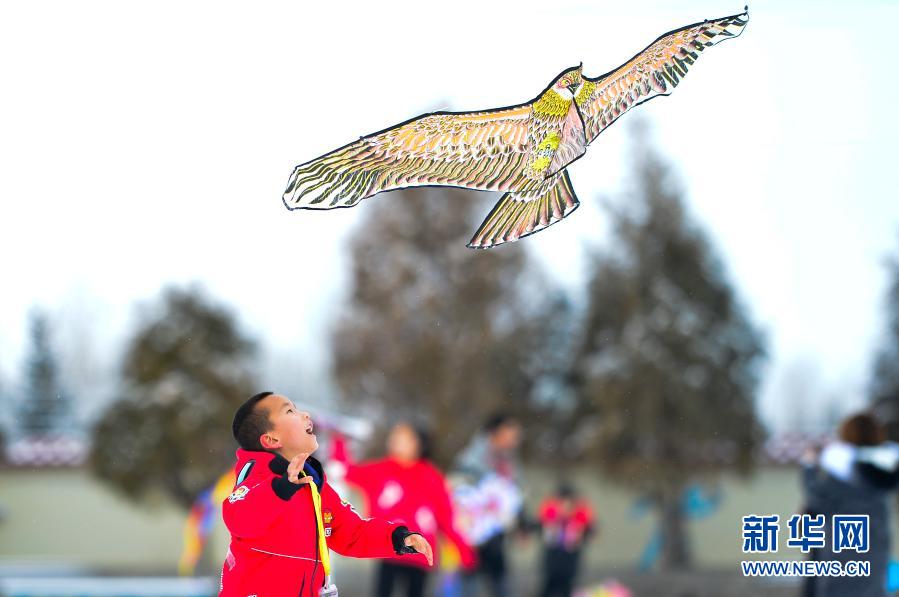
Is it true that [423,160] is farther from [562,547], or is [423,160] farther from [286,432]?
[562,547]

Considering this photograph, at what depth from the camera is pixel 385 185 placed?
11.3 feet

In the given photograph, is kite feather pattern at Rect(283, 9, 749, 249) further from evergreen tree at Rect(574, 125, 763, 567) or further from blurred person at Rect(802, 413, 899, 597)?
evergreen tree at Rect(574, 125, 763, 567)

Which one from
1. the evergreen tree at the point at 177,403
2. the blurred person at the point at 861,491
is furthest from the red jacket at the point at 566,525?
the evergreen tree at the point at 177,403

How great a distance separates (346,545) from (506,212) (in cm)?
132

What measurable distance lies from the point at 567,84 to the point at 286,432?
1526mm

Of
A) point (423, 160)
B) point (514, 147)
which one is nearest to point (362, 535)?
point (423, 160)

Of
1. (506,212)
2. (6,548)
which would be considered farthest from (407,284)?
(506,212)

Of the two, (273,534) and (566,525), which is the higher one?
(566,525)

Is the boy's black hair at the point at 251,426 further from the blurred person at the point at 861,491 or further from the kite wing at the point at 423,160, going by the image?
the blurred person at the point at 861,491

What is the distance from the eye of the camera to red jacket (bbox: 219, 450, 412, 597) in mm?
2578

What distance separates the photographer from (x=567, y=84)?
3.49 m

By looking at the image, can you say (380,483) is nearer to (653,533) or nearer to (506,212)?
(506,212)

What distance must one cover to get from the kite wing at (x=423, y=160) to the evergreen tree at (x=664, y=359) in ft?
25.2

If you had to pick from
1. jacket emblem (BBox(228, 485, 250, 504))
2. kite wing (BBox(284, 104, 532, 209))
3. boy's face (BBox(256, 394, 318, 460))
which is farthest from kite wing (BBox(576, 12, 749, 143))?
jacket emblem (BBox(228, 485, 250, 504))
